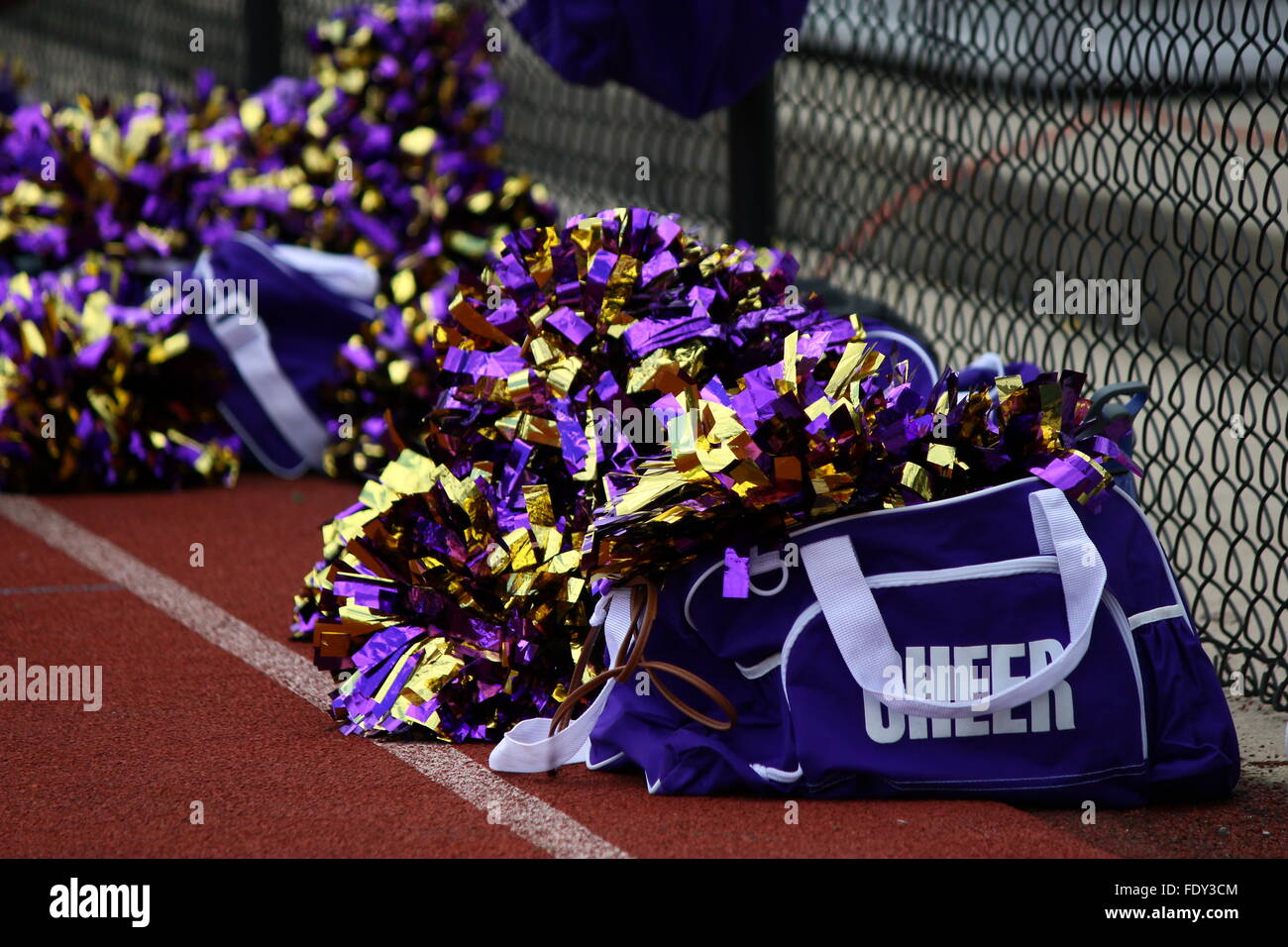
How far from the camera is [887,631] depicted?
2627 millimetres

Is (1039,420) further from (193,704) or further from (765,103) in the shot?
(765,103)

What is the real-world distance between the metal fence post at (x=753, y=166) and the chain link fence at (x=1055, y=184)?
29 mm

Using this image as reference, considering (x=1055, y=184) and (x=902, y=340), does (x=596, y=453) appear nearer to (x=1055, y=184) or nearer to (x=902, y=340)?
(x=902, y=340)

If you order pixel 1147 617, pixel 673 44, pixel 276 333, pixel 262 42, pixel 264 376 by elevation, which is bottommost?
pixel 1147 617

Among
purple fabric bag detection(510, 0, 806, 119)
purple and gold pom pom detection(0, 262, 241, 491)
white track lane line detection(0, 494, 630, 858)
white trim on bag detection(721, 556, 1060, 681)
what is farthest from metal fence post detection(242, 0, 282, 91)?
white trim on bag detection(721, 556, 1060, 681)

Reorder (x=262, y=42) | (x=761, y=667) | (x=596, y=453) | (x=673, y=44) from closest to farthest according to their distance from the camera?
(x=761, y=667) < (x=596, y=453) < (x=673, y=44) < (x=262, y=42)

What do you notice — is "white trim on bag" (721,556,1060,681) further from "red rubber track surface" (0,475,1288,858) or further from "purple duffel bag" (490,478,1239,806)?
"red rubber track surface" (0,475,1288,858)

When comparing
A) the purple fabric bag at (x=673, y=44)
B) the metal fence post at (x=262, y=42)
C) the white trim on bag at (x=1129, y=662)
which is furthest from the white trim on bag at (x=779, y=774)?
the metal fence post at (x=262, y=42)

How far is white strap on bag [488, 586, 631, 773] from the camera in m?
2.76

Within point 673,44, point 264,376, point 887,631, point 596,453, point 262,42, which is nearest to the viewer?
point 887,631

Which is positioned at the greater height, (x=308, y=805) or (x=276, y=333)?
(x=276, y=333)

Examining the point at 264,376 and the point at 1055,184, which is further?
the point at 1055,184

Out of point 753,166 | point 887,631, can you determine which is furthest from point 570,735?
point 753,166

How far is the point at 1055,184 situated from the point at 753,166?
1293mm
